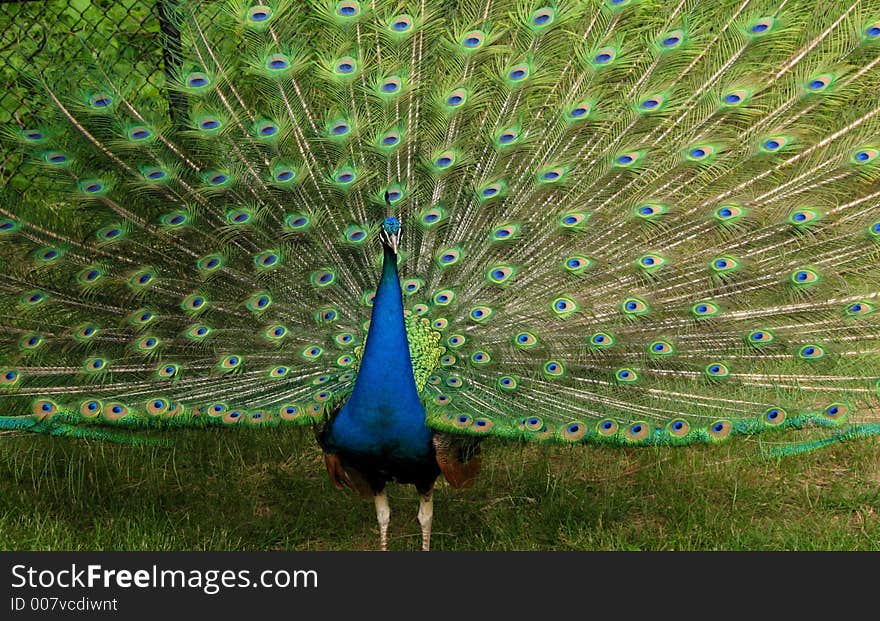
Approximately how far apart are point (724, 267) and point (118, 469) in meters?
2.39

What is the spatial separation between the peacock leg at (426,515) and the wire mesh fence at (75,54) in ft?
4.91

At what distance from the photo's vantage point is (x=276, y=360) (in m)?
3.34

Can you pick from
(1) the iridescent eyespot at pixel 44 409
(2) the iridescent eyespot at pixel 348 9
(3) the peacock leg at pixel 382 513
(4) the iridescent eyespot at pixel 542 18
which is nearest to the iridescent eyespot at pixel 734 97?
(4) the iridescent eyespot at pixel 542 18

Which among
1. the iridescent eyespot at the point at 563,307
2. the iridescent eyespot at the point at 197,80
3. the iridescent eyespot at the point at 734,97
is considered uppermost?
the iridescent eyespot at the point at 197,80

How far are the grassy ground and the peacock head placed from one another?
3.60ft

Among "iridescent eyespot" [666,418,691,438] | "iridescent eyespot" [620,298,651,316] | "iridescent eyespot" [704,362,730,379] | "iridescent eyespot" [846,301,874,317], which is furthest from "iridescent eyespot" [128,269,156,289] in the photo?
"iridescent eyespot" [846,301,874,317]

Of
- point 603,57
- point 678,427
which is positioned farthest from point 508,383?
point 603,57

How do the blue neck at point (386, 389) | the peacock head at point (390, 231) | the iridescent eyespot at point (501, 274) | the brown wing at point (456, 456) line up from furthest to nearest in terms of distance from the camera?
1. the iridescent eyespot at point (501, 274)
2. the brown wing at point (456, 456)
3. the blue neck at point (386, 389)
4. the peacock head at point (390, 231)

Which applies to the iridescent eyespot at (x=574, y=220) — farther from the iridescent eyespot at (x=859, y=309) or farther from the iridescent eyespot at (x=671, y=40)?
the iridescent eyespot at (x=859, y=309)

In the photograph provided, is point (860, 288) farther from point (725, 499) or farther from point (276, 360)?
point (276, 360)

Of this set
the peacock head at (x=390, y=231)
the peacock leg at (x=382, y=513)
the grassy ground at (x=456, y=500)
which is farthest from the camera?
the grassy ground at (x=456, y=500)

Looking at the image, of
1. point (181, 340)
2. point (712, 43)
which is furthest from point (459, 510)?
point (712, 43)

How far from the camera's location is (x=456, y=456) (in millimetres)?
3217

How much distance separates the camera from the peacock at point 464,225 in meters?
3.19
